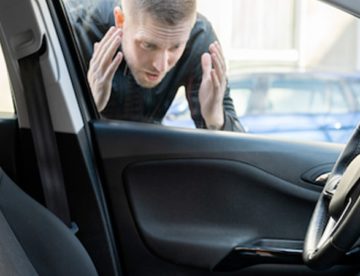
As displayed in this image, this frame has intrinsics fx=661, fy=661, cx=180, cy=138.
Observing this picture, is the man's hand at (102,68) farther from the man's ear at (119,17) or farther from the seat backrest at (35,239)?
the seat backrest at (35,239)

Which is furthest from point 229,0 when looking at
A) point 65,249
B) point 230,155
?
point 65,249

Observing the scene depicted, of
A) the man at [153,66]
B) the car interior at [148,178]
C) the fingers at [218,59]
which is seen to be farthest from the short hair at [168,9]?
the car interior at [148,178]

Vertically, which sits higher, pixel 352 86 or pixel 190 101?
pixel 190 101

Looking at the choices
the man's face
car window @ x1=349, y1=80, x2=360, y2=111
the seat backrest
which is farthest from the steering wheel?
car window @ x1=349, y1=80, x2=360, y2=111

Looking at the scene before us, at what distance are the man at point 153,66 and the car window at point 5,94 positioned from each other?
25 centimetres

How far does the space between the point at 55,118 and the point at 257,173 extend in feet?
1.92

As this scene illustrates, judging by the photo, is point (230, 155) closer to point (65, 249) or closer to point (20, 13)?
point (65, 249)

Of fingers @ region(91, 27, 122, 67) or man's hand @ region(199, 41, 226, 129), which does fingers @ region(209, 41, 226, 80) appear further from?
fingers @ region(91, 27, 122, 67)

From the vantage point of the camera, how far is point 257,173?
6.14 feet

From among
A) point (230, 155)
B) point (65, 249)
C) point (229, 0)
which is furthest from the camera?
point (229, 0)

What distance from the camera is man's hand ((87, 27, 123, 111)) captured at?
1913mm

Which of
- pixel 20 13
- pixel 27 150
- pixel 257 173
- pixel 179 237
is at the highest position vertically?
pixel 20 13

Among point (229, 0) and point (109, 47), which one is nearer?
point (109, 47)

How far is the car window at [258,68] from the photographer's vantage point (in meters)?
1.92
